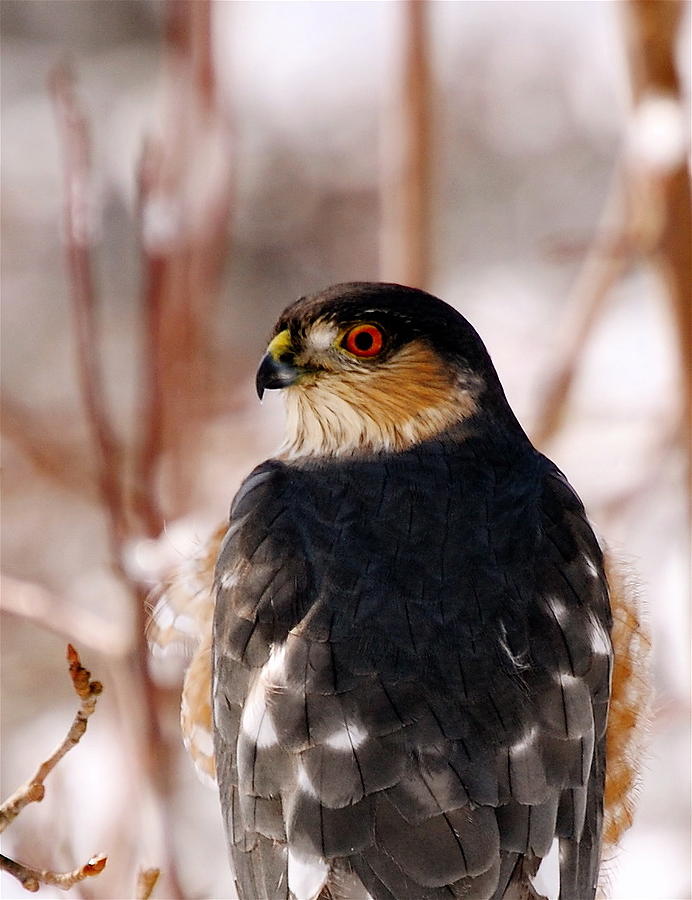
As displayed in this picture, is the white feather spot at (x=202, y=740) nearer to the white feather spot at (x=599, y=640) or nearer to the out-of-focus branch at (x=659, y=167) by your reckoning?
the white feather spot at (x=599, y=640)

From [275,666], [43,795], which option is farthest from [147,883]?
[275,666]

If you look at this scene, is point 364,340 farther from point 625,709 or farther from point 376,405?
point 625,709

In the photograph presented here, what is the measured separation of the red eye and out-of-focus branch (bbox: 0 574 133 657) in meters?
1.08

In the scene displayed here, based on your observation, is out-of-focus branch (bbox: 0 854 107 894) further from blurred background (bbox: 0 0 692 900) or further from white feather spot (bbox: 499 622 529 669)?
white feather spot (bbox: 499 622 529 669)

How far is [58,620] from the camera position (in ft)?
12.6

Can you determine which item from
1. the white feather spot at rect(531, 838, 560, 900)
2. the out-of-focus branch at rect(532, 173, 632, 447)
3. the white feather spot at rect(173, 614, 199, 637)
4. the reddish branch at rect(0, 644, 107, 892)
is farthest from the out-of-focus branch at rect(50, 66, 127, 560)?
the out-of-focus branch at rect(532, 173, 632, 447)

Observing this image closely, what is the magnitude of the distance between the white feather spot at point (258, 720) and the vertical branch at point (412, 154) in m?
2.03

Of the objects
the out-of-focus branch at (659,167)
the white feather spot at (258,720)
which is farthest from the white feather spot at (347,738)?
the out-of-focus branch at (659,167)

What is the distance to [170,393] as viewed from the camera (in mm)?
3939

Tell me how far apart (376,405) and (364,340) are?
0.19 m

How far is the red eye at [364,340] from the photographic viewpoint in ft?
11.6

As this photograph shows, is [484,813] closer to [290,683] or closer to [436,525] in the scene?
[290,683]

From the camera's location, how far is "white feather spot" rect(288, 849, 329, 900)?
2.83 metres

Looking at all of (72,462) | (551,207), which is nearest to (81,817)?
(72,462)
